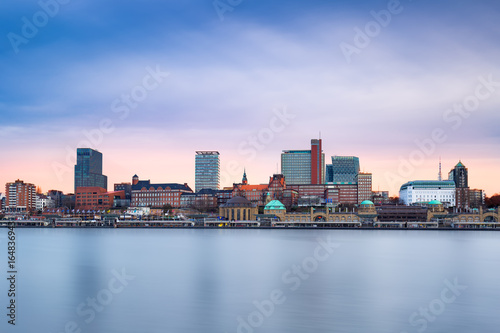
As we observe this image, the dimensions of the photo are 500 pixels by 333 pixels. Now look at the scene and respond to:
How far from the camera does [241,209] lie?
118625mm

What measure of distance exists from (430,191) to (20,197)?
128 metres

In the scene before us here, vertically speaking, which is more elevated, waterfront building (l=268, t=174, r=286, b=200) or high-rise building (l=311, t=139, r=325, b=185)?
high-rise building (l=311, t=139, r=325, b=185)

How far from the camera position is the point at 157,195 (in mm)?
146125

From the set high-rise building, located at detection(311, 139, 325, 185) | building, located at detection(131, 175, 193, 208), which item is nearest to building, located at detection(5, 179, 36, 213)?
building, located at detection(131, 175, 193, 208)

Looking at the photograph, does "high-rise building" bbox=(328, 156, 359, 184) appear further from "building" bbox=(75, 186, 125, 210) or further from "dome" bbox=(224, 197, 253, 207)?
"building" bbox=(75, 186, 125, 210)

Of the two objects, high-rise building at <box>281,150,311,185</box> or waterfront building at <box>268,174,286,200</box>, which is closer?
waterfront building at <box>268,174,286,200</box>

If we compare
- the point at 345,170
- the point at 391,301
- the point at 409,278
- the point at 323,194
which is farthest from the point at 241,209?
the point at 391,301

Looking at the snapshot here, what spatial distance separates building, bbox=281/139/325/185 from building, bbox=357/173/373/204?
20770mm

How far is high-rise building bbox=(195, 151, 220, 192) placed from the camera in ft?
598

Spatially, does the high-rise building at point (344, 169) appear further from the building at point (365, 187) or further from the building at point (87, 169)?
the building at point (87, 169)

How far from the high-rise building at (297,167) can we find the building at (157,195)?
42.8m

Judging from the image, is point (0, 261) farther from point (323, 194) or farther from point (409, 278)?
point (323, 194)

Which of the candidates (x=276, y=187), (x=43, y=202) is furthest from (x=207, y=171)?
(x=43, y=202)

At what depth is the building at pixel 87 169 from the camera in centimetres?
18912
